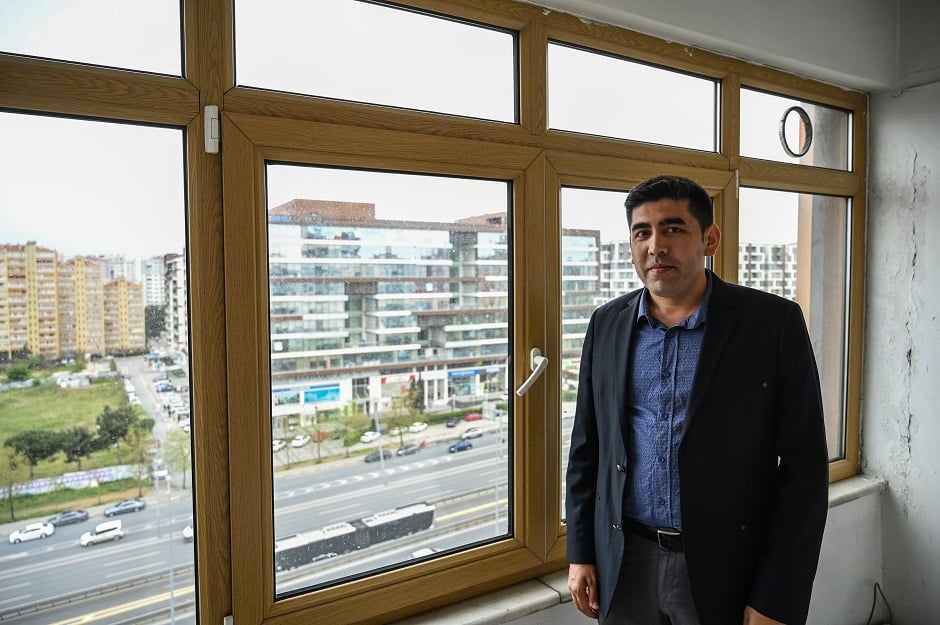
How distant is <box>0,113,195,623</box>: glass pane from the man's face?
3.64 ft

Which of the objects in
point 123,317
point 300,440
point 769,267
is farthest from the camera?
point 769,267

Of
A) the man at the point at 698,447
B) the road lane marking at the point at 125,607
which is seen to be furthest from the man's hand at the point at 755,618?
the road lane marking at the point at 125,607

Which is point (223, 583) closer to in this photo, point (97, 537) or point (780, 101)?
point (97, 537)

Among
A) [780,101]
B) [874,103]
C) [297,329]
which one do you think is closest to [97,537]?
[297,329]

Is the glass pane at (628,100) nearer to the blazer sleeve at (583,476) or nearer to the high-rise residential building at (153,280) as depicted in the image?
the blazer sleeve at (583,476)

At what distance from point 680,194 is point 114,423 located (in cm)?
141

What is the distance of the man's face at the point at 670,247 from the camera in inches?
59.3

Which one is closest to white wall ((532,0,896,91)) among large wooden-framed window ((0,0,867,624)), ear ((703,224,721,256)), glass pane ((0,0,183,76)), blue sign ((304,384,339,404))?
large wooden-framed window ((0,0,867,624))

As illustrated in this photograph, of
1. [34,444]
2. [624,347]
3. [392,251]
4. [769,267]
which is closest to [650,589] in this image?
[624,347]

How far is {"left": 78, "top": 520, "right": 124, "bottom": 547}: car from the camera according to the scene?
1327 millimetres

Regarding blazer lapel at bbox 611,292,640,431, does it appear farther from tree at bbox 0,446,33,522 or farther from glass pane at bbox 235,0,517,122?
tree at bbox 0,446,33,522

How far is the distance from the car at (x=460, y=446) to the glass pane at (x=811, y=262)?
4.57 ft

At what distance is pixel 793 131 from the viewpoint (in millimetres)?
2674

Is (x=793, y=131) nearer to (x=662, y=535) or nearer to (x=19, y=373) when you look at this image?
(x=662, y=535)
